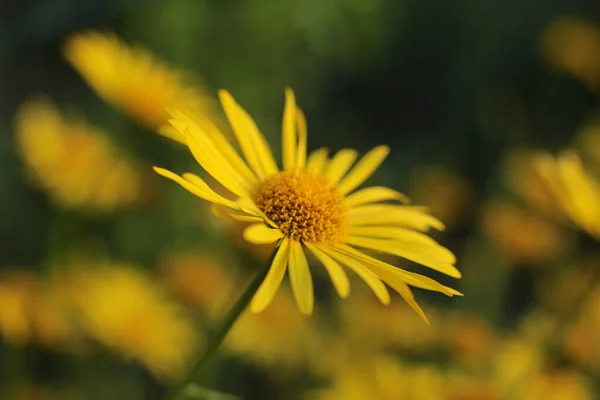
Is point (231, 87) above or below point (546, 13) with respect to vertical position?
below

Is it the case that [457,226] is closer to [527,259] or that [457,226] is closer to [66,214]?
[527,259]

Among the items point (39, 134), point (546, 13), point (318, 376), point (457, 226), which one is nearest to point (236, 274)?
point (318, 376)

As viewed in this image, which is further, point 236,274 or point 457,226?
point 457,226

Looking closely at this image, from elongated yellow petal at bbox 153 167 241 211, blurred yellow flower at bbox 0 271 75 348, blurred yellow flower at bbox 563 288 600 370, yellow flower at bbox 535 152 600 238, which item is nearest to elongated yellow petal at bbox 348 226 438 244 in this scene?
elongated yellow petal at bbox 153 167 241 211

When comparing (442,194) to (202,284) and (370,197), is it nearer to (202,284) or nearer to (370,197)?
(202,284)

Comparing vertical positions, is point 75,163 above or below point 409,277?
below

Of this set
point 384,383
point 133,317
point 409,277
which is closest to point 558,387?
point 384,383

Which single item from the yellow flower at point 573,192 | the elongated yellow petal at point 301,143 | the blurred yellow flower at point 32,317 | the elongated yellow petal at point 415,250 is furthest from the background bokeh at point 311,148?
the elongated yellow petal at point 301,143
